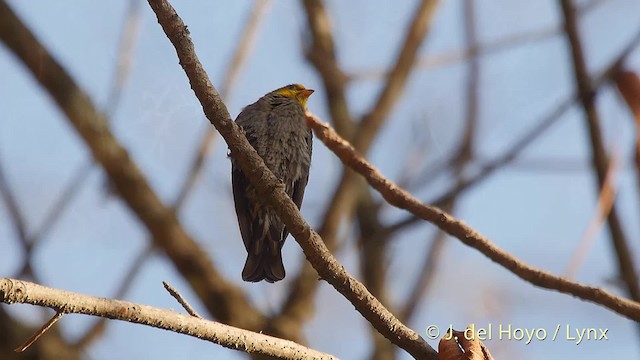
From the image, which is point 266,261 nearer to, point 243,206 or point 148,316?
point 243,206

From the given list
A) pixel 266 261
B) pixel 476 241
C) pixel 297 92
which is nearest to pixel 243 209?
pixel 266 261

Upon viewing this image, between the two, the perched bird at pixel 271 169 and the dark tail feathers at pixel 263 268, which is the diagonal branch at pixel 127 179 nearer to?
the perched bird at pixel 271 169

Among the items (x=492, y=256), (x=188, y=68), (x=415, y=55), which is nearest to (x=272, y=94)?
(x=492, y=256)

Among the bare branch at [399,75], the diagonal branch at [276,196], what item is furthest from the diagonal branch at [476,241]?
the bare branch at [399,75]

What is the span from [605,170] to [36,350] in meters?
3.27

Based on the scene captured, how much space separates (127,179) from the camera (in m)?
5.57

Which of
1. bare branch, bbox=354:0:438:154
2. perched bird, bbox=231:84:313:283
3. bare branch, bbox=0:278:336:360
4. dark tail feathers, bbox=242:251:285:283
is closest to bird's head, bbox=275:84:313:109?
perched bird, bbox=231:84:313:283

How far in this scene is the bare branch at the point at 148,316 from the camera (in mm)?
2062

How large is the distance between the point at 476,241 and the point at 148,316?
1539 mm

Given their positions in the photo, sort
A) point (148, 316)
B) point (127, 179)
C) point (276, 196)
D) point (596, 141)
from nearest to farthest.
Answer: point (148, 316) < point (276, 196) < point (596, 141) < point (127, 179)

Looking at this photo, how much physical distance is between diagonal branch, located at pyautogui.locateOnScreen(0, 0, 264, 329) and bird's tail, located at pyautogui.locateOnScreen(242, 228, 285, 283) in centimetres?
201

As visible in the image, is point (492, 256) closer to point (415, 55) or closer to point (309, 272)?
point (309, 272)

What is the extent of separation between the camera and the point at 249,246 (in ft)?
12.2

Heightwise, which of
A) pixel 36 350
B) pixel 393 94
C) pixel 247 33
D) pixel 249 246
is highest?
pixel 393 94
